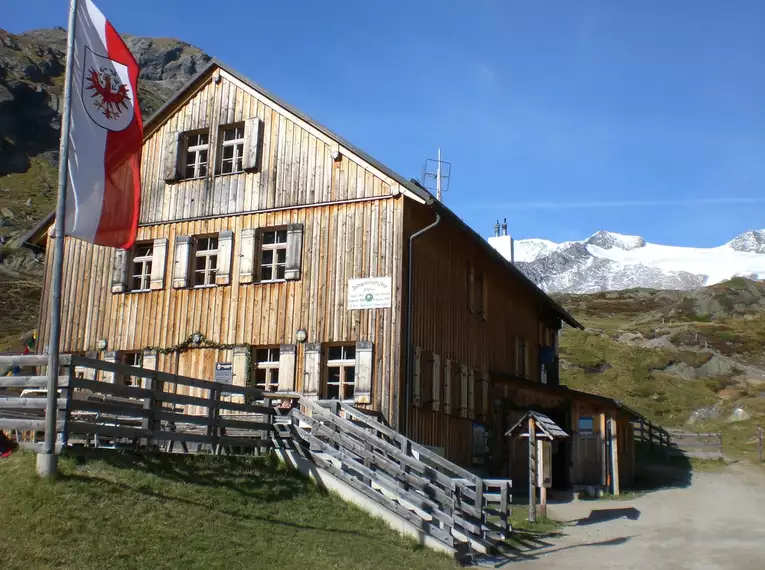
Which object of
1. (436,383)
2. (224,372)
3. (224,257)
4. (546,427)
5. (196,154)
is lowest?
(546,427)

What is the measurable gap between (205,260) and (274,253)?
79.3 inches

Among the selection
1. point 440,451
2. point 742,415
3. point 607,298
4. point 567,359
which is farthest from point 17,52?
point 440,451

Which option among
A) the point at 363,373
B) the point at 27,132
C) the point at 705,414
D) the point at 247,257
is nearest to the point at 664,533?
the point at 363,373

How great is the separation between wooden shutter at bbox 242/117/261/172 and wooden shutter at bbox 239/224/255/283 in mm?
1543

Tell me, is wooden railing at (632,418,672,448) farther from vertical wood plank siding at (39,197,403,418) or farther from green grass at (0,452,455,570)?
green grass at (0,452,455,570)

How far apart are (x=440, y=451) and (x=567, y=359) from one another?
4269cm

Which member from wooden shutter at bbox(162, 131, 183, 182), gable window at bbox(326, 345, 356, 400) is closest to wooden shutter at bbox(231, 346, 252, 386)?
gable window at bbox(326, 345, 356, 400)

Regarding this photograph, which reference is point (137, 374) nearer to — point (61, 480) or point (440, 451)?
point (61, 480)

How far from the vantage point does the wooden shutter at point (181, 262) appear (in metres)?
20.6

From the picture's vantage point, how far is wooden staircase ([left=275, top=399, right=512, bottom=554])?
13.3m

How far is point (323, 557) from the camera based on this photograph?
10859 mm

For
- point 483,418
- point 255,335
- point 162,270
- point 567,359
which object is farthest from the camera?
point 567,359

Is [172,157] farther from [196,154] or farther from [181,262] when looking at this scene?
[181,262]

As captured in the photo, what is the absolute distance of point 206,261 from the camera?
68.5 ft
